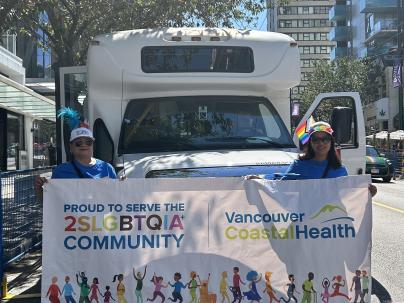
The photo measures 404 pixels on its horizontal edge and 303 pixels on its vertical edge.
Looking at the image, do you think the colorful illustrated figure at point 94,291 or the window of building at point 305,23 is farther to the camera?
the window of building at point 305,23

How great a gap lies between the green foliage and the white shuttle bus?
5.24 metres

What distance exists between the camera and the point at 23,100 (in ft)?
72.0

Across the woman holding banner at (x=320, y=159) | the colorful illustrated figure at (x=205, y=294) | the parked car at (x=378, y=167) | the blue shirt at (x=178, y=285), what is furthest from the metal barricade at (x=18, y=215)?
the parked car at (x=378, y=167)

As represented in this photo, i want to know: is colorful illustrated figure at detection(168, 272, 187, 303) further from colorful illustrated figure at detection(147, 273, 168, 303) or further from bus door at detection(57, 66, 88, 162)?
bus door at detection(57, 66, 88, 162)

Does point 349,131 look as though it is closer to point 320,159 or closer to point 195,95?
point 195,95

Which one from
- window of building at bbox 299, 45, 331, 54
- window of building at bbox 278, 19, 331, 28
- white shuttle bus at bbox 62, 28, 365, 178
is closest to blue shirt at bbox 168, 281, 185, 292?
white shuttle bus at bbox 62, 28, 365, 178

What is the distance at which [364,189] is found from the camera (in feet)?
15.4

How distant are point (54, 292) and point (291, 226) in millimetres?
1911

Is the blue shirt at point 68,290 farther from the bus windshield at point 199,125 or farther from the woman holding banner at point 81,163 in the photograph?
the bus windshield at point 199,125

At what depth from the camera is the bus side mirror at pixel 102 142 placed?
6.80 m

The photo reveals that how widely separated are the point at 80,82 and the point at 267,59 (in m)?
2.77


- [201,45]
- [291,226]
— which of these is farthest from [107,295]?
[201,45]

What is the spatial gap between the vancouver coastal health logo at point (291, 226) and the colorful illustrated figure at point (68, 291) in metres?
1.27

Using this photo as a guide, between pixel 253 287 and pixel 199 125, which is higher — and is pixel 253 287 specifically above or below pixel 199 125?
below
